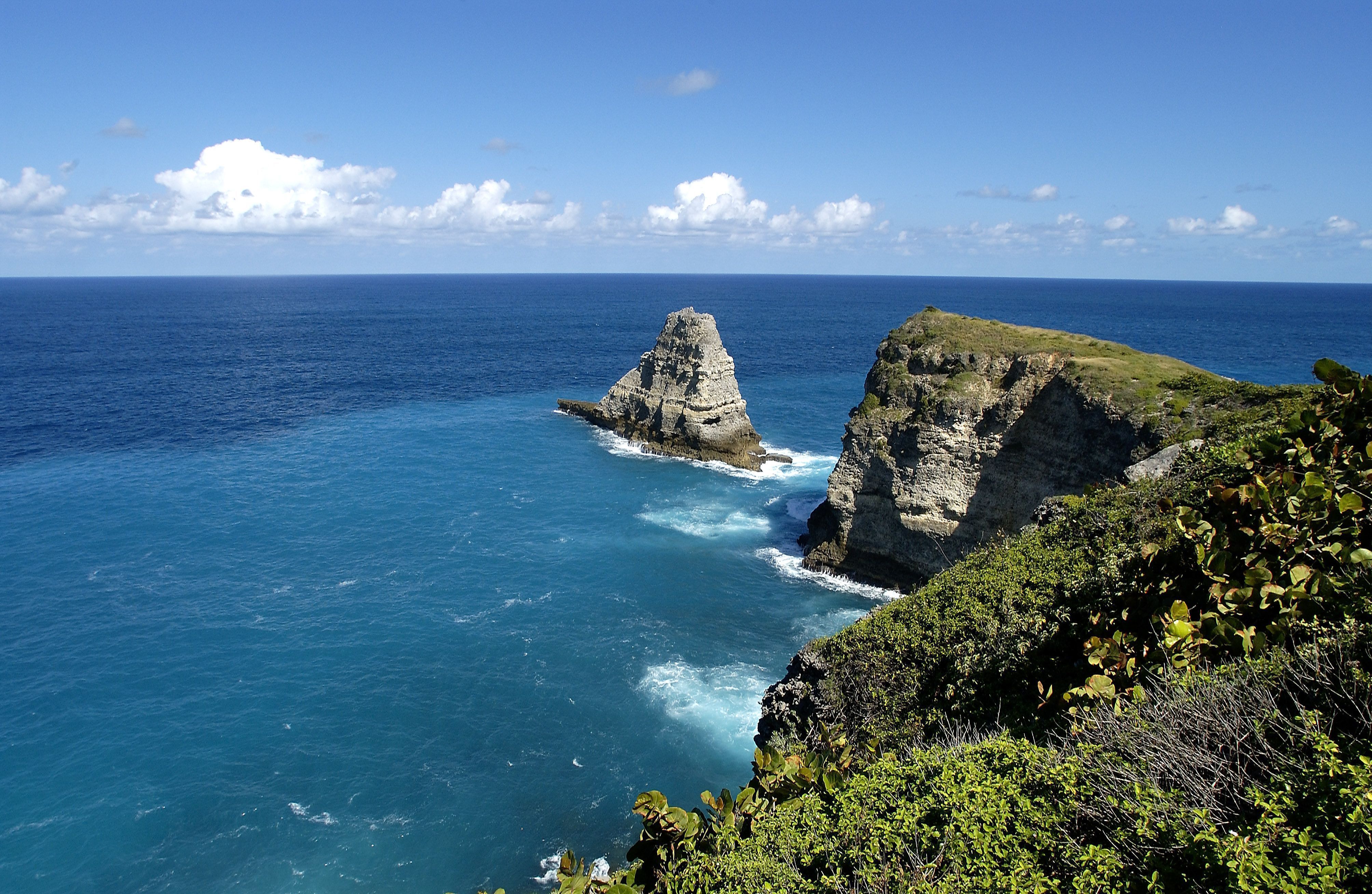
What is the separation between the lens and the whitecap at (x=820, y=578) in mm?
46875

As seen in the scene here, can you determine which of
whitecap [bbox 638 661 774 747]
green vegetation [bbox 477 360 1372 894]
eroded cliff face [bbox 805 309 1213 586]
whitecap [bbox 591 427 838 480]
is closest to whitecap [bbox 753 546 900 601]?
eroded cliff face [bbox 805 309 1213 586]

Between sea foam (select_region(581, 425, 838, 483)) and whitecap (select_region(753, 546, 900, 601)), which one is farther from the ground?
sea foam (select_region(581, 425, 838, 483))

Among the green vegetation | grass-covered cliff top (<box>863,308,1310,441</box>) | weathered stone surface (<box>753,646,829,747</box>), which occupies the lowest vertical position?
weathered stone surface (<box>753,646,829,747</box>)

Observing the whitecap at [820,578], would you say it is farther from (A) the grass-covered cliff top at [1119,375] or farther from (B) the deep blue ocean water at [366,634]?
(A) the grass-covered cliff top at [1119,375]

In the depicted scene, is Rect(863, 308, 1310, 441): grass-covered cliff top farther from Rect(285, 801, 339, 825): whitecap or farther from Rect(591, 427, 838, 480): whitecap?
Rect(285, 801, 339, 825): whitecap

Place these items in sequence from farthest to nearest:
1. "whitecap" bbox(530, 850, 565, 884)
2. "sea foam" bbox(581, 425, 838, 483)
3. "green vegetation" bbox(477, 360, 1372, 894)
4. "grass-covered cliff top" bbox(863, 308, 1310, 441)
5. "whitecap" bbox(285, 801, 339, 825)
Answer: "sea foam" bbox(581, 425, 838, 483)
"grass-covered cliff top" bbox(863, 308, 1310, 441)
"whitecap" bbox(285, 801, 339, 825)
"whitecap" bbox(530, 850, 565, 884)
"green vegetation" bbox(477, 360, 1372, 894)

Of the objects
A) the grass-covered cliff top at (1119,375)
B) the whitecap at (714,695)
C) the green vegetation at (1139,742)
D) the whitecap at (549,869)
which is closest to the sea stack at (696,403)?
the grass-covered cliff top at (1119,375)

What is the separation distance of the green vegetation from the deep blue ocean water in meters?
15.1

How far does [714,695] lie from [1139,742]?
26.4 m

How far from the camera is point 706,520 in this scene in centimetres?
5794

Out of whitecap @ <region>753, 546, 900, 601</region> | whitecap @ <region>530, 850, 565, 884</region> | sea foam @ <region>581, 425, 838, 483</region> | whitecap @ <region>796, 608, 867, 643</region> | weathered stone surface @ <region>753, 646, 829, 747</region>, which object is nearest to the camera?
weathered stone surface @ <region>753, 646, 829, 747</region>

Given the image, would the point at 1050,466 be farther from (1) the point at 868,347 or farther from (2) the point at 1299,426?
(1) the point at 868,347

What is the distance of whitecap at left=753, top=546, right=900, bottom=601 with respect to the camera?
46875 mm

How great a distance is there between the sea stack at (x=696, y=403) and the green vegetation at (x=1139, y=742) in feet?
169
